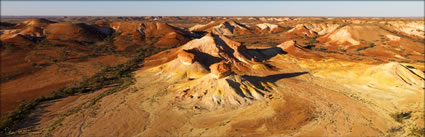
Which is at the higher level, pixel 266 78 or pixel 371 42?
pixel 371 42

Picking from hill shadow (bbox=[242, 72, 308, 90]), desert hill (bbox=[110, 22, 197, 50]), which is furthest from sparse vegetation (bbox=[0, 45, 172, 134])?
desert hill (bbox=[110, 22, 197, 50])

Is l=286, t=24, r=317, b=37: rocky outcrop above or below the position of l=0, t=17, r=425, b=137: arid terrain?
above

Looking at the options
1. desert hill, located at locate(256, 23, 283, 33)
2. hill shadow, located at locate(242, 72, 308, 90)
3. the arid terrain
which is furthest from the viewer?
desert hill, located at locate(256, 23, 283, 33)

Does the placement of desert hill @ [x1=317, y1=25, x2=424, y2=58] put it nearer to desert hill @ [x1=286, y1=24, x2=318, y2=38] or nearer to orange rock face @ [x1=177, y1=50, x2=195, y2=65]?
desert hill @ [x1=286, y1=24, x2=318, y2=38]

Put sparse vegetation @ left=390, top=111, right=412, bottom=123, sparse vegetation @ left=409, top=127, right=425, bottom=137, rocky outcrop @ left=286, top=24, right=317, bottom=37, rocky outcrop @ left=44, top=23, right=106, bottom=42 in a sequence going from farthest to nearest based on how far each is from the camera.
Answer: rocky outcrop @ left=286, top=24, right=317, bottom=37 → rocky outcrop @ left=44, top=23, right=106, bottom=42 → sparse vegetation @ left=390, top=111, right=412, bottom=123 → sparse vegetation @ left=409, top=127, right=425, bottom=137

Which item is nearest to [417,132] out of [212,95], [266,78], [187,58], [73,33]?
[266,78]

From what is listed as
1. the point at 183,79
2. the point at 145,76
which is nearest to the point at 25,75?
the point at 145,76

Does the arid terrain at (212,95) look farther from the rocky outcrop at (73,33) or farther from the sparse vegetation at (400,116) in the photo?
the rocky outcrop at (73,33)

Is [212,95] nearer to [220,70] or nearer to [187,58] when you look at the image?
[220,70]

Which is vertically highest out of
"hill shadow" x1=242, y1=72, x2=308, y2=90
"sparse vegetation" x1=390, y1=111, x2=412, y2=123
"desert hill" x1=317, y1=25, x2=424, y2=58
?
"desert hill" x1=317, y1=25, x2=424, y2=58

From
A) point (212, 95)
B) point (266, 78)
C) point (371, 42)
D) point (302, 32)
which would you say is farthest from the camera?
point (302, 32)

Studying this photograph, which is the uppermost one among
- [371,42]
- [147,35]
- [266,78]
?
[147,35]

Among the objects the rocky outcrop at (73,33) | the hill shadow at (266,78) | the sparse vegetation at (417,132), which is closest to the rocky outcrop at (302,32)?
the hill shadow at (266,78)
